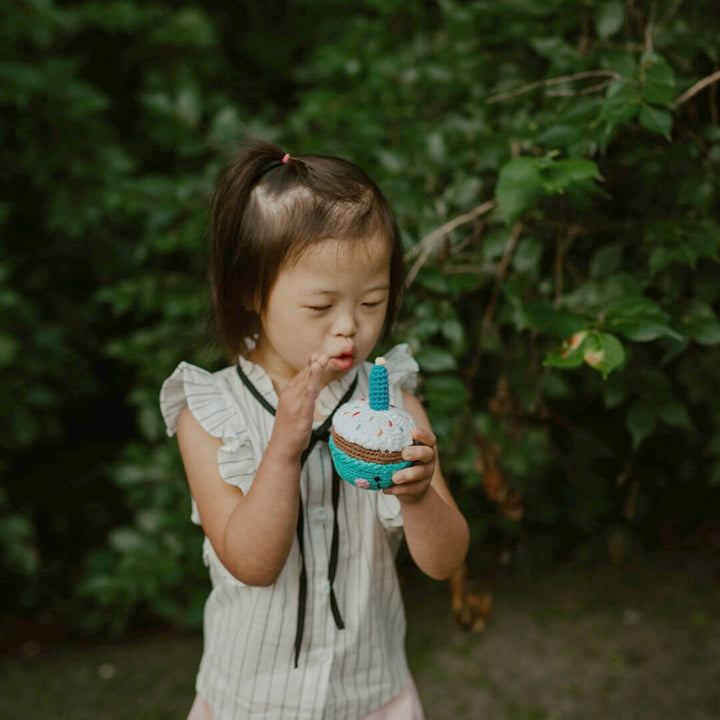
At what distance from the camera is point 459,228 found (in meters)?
1.71

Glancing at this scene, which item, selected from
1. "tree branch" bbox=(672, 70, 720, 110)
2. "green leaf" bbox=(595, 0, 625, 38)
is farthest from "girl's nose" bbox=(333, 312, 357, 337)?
"green leaf" bbox=(595, 0, 625, 38)

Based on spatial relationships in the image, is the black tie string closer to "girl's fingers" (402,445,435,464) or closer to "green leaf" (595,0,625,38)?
"girl's fingers" (402,445,435,464)

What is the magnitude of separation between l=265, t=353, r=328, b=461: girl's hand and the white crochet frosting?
0.14ft

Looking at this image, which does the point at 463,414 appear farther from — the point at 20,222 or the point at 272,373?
the point at 20,222

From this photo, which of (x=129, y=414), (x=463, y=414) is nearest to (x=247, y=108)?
(x=129, y=414)

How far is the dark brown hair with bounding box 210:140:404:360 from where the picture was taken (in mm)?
1036

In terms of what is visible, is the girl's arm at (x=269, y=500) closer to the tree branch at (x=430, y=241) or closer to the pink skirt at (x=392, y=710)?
the pink skirt at (x=392, y=710)

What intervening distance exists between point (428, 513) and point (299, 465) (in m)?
0.20

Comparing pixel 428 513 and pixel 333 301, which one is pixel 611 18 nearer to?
pixel 333 301

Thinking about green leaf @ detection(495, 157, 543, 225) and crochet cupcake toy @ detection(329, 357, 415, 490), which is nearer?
crochet cupcake toy @ detection(329, 357, 415, 490)

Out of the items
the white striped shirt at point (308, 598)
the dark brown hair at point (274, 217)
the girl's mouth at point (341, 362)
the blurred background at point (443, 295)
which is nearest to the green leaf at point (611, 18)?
the blurred background at point (443, 295)

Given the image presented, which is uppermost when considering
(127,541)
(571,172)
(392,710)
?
(571,172)

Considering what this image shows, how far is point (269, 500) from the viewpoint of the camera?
3.30 ft

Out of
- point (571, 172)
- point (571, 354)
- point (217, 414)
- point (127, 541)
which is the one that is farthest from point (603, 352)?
point (127, 541)
